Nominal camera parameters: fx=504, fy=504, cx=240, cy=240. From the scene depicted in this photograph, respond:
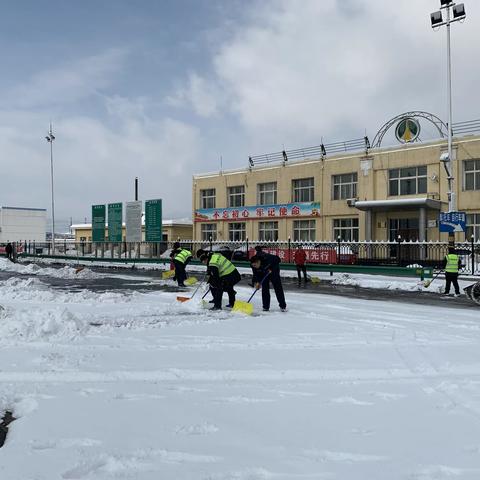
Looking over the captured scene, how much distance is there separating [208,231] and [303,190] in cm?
1027

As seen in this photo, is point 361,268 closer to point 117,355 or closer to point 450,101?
point 450,101

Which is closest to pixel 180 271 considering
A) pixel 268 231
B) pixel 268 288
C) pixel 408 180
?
pixel 268 288

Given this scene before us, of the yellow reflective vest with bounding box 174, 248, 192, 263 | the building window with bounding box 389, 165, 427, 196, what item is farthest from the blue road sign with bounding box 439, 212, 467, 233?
the building window with bounding box 389, 165, 427, 196

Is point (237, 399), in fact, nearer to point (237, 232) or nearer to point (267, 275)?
point (267, 275)

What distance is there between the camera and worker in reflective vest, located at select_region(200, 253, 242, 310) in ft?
37.8

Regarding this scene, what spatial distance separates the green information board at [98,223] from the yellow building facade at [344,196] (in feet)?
38.5

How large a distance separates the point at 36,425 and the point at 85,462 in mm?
962

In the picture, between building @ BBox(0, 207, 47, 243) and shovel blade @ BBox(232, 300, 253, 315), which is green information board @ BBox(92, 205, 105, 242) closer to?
shovel blade @ BBox(232, 300, 253, 315)

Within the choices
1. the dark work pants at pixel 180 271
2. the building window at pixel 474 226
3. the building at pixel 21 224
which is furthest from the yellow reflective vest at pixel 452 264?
the building at pixel 21 224

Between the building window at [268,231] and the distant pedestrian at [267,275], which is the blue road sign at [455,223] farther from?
the building window at [268,231]

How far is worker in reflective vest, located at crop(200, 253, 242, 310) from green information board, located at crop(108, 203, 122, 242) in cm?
2314

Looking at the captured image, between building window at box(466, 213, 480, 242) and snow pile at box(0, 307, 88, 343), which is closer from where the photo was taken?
snow pile at box(0, 307, 88, 343)

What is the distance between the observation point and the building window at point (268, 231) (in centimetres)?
4122

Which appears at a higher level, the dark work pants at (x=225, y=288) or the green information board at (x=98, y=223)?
the green information board at (x=98, y=223)
